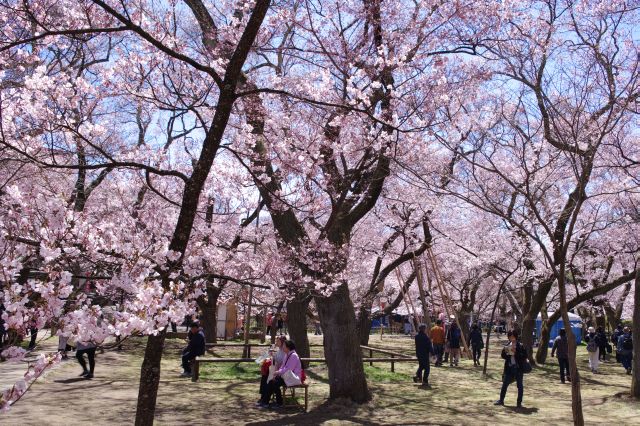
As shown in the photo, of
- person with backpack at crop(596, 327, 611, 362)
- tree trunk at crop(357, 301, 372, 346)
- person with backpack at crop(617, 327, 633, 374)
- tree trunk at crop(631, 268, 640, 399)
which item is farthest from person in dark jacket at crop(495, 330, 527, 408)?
person with backpack at crop(596, 327, 611, 362)

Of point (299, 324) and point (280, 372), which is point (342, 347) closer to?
point (280, 372)

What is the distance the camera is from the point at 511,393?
1406 centimetres

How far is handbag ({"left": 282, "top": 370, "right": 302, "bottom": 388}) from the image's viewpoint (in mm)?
10781

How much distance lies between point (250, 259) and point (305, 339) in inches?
155

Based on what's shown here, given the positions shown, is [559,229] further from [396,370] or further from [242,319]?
[242,319]

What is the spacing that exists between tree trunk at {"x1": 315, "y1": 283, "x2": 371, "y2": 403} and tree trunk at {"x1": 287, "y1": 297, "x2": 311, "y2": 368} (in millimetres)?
3512

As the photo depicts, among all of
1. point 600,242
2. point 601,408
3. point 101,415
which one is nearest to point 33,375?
point 101,415

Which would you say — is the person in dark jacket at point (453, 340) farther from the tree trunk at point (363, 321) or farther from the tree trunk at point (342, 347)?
the tree trunk at point (342, 347)

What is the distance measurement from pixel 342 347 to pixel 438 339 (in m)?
8.90

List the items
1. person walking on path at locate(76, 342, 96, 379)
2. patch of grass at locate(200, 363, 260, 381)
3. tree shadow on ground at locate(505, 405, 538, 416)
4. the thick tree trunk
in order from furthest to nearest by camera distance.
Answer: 1. the thick tree trunk
2. patch of grass at locate(200, 363, 260, 381)
3. person walking on path at locate(76, 342, 96, 379)
4. tree shadow on ground at locate(505, 405, 538, 416)

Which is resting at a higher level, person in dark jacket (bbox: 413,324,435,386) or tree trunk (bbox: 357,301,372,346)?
tree trunk (bbox: 357,301,372,346)

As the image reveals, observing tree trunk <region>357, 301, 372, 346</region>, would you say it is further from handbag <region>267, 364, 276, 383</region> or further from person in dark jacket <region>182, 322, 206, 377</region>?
handbag <region>267, 364, 276, 383</region>

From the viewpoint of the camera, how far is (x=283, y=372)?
10859 millimetres

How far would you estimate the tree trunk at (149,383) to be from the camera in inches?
203
